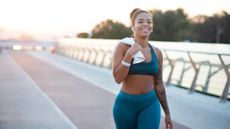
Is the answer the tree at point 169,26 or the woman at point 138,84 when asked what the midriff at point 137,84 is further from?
the tree at point 169,26

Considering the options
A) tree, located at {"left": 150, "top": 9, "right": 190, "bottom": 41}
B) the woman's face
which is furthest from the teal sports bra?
tree, located at {"left": 150, "top": 9, "right": 190, "bottom": 41}

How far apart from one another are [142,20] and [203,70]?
1103 centimetres

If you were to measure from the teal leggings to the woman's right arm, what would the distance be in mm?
212

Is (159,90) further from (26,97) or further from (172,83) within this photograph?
(172,83)

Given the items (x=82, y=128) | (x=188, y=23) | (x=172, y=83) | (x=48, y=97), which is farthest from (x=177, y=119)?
(x=188, y=23)

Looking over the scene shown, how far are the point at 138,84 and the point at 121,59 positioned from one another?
0.86ft

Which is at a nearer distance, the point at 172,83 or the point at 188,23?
the point at 172,83

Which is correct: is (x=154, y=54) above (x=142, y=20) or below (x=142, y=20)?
below

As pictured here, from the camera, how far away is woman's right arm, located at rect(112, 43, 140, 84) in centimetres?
407

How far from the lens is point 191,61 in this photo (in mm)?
14828

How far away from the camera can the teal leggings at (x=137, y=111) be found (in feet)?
13.9

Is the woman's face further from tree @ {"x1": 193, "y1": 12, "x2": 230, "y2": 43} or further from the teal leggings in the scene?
tree @ {"x1": 193, "y1": 12, "x2": 230, "y2": 43}

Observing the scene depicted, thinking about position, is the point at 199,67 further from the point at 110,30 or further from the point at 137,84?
the point at 110,30

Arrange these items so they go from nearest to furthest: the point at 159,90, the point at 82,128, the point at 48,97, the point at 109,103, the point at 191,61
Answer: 1. the point at 159,90
2. the point at 82,128
3. the point at 109,103
4. the point at 48,97
5. the point at 191,61
